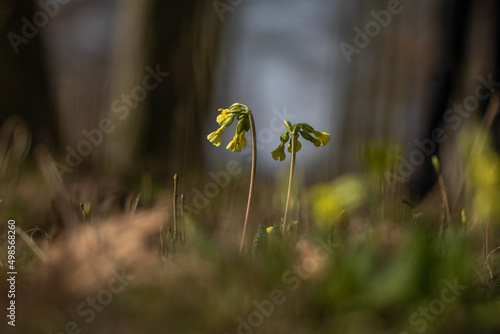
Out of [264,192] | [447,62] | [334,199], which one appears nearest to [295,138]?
[334,199]

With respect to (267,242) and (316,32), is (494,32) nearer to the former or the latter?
(267,242)

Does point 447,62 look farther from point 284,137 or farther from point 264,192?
point 284,137

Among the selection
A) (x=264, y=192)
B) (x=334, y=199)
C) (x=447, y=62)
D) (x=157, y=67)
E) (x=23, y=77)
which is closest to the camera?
(x=334, y=199)

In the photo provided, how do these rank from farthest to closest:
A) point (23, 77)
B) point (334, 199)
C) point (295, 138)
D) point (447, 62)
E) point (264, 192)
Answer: point (23, 77), point (447, 62), point (264, 192), point (334, 199), point (295, 138)

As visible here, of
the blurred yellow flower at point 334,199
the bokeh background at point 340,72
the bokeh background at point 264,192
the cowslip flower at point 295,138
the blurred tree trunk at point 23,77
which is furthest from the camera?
the blurred tree trunk at point 23,77

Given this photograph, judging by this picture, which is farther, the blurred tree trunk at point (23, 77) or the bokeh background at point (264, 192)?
the blurred tree trunk at point (23, 77)

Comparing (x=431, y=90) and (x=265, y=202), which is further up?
(x=431, y=90)

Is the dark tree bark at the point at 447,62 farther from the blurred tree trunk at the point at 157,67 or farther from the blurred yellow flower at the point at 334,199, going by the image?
the blurred yellow flower at the point at 334,199

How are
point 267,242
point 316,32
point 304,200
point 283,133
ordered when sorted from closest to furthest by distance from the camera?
point 267,242
point 283,133
point 304,200
point 316,32

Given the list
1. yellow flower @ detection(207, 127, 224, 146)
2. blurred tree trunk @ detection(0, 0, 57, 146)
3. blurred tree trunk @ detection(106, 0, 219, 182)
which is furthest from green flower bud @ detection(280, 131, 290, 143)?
blurred tree trunk @ detection(0, 0, 57, 146)

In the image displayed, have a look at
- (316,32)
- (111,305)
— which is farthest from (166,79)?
(316,32)

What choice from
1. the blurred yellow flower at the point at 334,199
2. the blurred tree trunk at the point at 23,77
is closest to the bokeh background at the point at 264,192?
the blurred yellow flower at the point at 334,199
